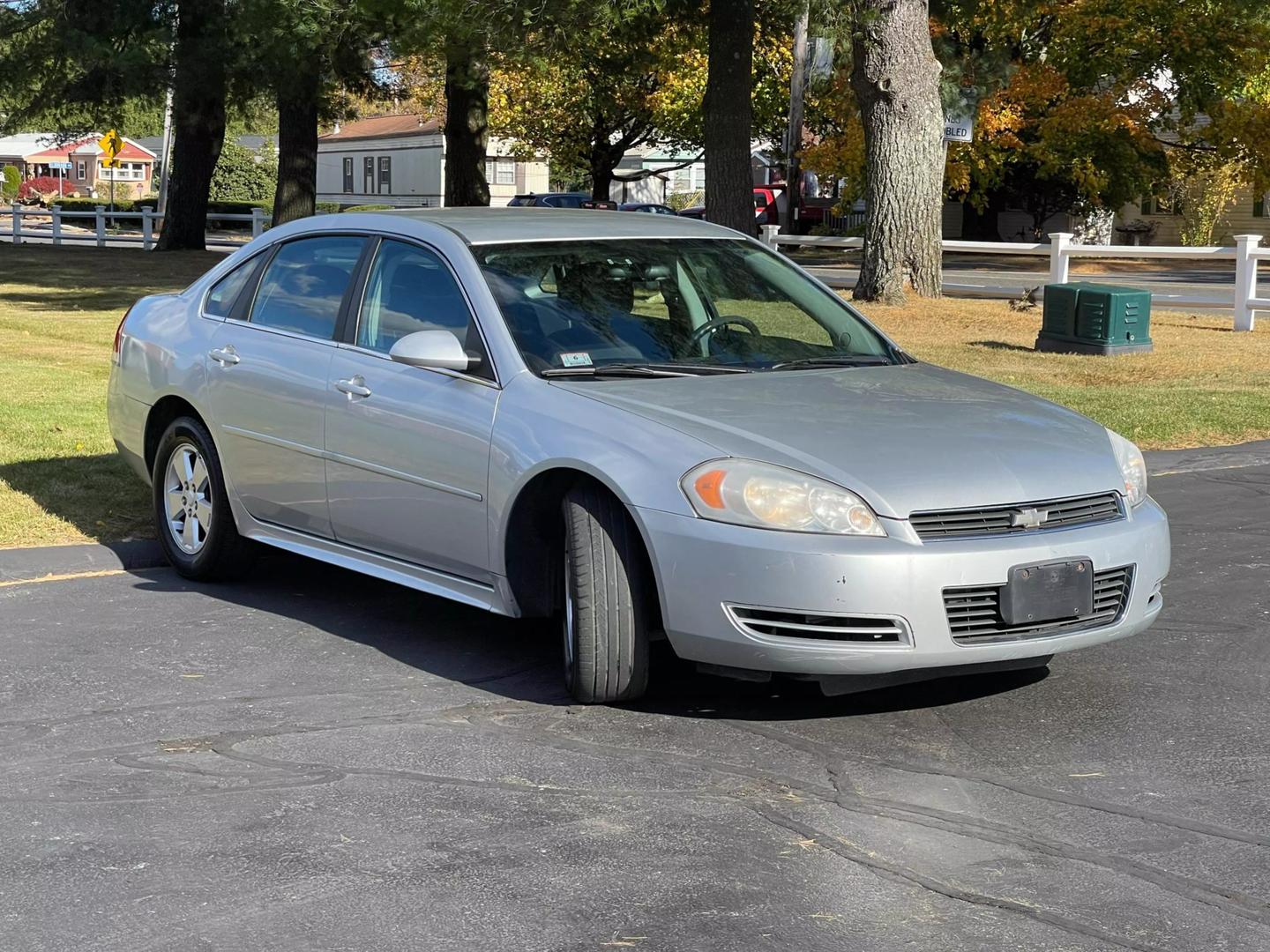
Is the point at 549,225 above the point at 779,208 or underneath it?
underneath

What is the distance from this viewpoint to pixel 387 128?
84.4m

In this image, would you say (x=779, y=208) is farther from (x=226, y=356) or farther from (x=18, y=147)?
(x=18, y=147)

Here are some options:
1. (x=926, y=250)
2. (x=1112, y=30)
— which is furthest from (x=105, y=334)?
(x=1112, y=30)

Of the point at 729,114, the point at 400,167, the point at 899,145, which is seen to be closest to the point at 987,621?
the point at 899,145

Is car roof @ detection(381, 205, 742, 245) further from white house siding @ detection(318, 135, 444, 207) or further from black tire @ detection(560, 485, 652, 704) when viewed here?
white house siding @ detection(318, 135, 444, 207)

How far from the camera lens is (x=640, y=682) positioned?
5355mm

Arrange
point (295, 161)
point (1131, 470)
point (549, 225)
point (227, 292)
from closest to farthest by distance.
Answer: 1. point (1131, 470)
2. point (549, 225)
3. point (227, 292)
4. point (295, 161)

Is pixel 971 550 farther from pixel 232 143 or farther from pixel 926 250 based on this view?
pixel 232 143

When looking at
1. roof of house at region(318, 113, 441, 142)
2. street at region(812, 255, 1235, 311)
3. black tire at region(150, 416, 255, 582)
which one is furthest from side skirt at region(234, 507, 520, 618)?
roof of house at region(318, 113, 441, 142)

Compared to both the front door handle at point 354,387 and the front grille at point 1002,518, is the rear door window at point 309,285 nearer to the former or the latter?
the front door handle at point 354,387

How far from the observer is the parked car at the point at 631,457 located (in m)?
5.01

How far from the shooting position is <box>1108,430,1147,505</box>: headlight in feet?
18.2

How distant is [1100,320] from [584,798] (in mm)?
12477

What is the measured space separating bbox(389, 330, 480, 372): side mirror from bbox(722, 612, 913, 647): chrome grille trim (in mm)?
1414
